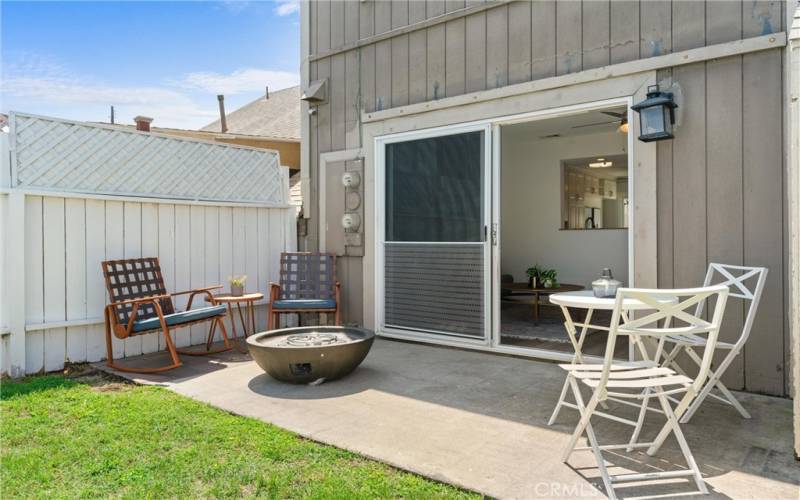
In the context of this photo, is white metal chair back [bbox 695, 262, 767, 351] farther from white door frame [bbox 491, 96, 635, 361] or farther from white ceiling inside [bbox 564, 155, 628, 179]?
white ceiling inside [bbox 564, 155, 628, 179]

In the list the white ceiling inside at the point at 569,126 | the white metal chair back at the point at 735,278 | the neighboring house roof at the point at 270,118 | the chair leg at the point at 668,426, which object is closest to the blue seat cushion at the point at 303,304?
the white metal chair back at the point at 735,278

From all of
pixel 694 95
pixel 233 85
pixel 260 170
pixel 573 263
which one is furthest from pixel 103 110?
pixel 694 95

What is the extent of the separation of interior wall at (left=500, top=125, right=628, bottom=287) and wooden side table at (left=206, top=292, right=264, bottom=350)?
443cm

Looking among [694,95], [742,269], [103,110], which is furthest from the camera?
[103,110]

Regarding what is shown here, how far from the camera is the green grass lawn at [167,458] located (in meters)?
2.17

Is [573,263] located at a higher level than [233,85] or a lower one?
lower

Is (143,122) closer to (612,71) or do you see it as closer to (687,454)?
(612,71)

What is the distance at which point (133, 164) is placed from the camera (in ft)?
16.0

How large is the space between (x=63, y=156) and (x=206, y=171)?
4.48ft

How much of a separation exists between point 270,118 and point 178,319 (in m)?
10.2

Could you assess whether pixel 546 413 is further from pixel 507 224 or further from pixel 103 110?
pixel 103 110

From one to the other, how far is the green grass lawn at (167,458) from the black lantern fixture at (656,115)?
288 cm

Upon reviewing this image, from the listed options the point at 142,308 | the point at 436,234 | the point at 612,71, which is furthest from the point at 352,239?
the point at 612,71

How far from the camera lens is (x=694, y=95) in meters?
3.69
